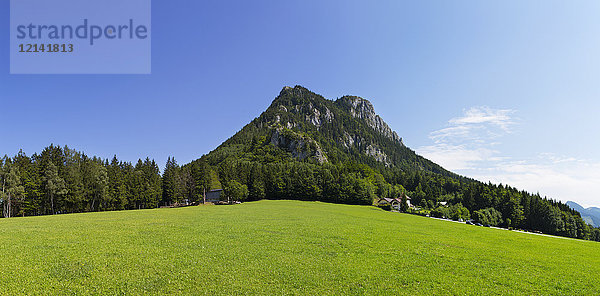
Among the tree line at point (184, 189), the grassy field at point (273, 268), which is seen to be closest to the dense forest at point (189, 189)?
the tree line at point (184, 189)

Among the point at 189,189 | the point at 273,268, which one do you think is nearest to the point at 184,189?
the point at 189,189

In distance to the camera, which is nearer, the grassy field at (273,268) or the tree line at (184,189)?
the grassy field at (273,268)

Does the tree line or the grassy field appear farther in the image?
the tree line

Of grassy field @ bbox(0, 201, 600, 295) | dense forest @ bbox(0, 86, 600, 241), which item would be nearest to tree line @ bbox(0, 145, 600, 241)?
dense forest @ bbox(0, 86, 600, 241)

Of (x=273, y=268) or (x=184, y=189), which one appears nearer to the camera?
(x=273, y=268)

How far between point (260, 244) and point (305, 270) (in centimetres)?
828

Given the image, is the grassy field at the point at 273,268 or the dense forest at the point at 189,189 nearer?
the grassy field at the point at 273,268

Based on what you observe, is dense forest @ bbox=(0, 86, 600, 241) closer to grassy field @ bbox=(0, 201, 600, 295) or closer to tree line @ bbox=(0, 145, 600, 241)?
tree line @ bbox=(0, 145, 600, 241)

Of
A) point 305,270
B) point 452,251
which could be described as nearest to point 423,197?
point 452,251

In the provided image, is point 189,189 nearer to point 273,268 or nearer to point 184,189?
point 184,189

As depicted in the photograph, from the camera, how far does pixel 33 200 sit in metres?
67.1

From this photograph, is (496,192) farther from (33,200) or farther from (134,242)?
(33,200)

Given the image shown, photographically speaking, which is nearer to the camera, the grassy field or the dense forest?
the grassy field

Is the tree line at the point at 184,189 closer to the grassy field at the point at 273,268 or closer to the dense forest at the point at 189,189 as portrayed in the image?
the dense forest at the point at 189,189
